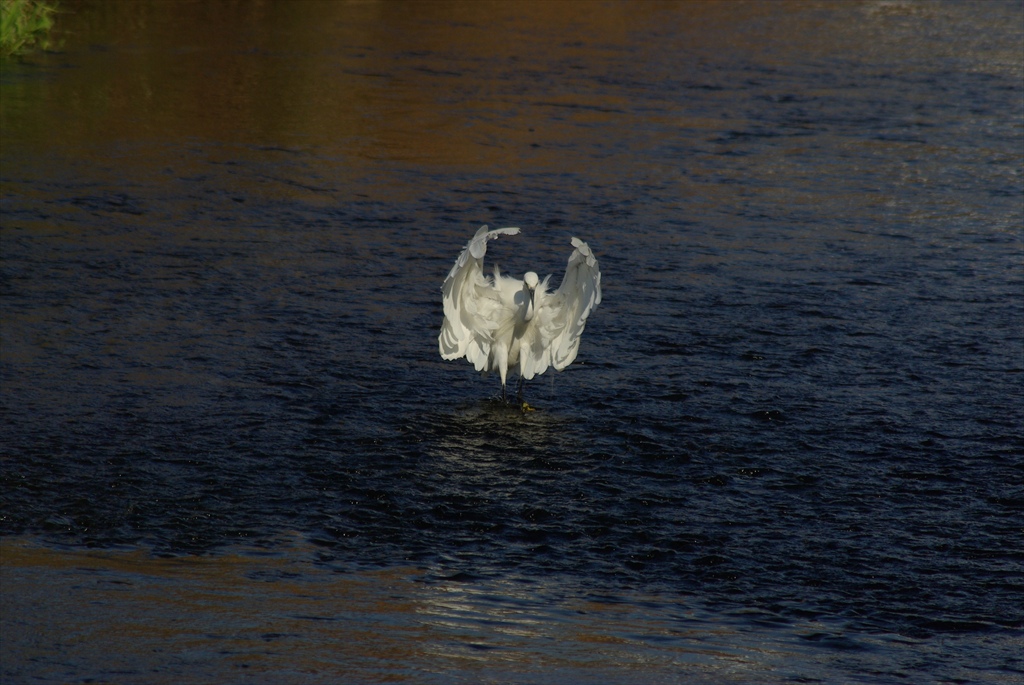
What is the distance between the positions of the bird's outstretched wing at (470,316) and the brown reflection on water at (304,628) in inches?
94.9

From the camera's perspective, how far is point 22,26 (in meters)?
18.3

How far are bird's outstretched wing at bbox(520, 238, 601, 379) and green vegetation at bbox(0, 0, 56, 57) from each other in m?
11.8

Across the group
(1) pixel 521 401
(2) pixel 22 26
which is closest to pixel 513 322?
(1) pixel 521 401

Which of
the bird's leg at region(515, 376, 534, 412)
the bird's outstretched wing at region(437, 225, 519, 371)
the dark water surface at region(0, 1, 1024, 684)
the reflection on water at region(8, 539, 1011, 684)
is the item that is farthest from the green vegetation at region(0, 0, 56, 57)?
the reflection on water at region(8, 539, 1011, 684)

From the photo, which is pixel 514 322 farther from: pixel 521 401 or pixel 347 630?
pixel 347 630

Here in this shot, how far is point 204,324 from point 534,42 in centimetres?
1178

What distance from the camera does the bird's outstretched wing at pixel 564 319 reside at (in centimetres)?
823

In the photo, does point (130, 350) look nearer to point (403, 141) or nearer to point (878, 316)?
point (878, 316)

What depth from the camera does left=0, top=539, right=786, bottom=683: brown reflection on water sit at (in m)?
5.21

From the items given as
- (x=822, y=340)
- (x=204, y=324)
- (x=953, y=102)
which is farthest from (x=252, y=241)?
(x=953, y=102)

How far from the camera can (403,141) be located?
14680 millimetres

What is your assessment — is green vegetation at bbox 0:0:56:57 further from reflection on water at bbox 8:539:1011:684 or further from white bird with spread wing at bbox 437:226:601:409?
reflection on water at bbox 8:539:1011:684

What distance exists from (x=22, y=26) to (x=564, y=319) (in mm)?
12603

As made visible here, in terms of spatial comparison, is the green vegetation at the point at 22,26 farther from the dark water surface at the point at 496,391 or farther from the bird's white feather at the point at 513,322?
the bird's white feather at the point at 513,322
